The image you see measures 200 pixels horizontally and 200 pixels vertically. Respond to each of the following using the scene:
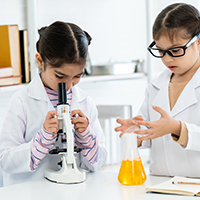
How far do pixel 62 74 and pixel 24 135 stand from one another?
0.26 m

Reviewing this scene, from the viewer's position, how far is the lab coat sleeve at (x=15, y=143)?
3.95 ft

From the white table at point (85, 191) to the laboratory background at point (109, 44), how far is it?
63cm

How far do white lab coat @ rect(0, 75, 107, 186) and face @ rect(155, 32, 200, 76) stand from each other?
37 centimetres

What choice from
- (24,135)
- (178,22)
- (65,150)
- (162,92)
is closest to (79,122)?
(65,150)

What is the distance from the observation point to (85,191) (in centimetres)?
107

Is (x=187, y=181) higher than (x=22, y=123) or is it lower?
lower

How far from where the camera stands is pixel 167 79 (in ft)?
4.71

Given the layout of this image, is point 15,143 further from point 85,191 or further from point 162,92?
point 162,92

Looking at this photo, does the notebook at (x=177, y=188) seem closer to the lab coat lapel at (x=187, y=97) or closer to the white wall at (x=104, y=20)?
the lab coat lapel at (x=187, y=97)

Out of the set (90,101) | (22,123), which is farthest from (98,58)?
(22,123)

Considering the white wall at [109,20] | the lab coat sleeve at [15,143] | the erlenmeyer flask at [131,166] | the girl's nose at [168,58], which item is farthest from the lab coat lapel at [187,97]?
the white wall at [109,20]

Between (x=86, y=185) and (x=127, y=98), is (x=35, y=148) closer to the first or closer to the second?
(x=86, y=185)

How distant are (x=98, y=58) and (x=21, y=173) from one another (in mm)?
1336

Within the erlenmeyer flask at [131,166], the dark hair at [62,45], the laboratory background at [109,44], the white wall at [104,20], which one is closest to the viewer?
the erlenmeyer flask at [131,166]
